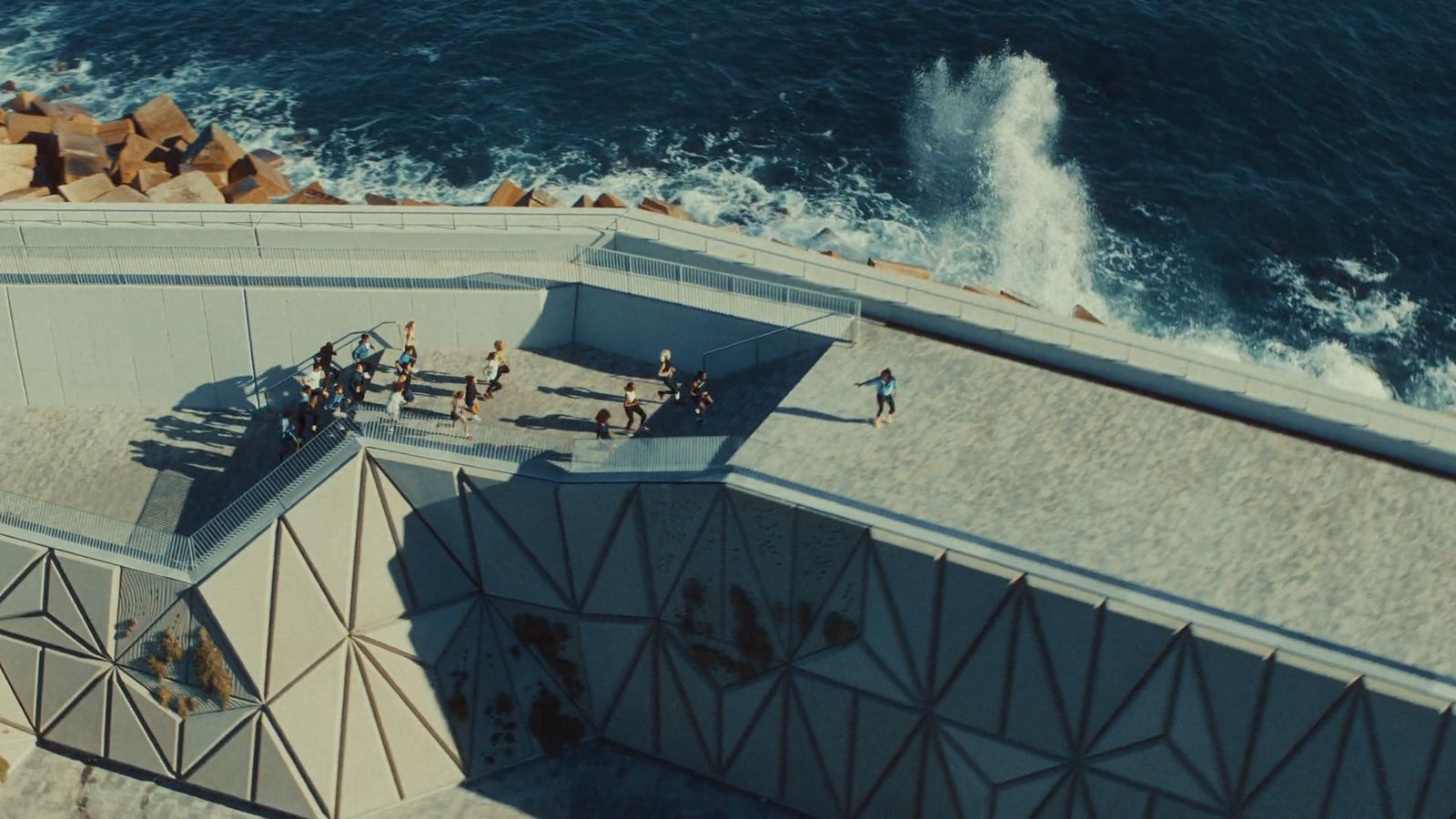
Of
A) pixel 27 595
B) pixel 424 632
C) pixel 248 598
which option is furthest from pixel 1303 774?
pixel 27 595

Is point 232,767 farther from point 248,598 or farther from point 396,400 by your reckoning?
point 396,400

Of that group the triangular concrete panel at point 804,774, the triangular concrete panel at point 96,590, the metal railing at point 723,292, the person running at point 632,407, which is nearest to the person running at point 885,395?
the metal railing at point 723,292

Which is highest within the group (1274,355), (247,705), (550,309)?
(550,309)

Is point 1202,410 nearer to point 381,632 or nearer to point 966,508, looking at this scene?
point 966,508

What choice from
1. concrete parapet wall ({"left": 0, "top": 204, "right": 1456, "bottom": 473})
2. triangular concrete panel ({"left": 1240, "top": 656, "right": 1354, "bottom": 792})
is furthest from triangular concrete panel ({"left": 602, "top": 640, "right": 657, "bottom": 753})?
triangular concrete panel ({"left": 1240, "top": 656, "right": 1354, "bottom": 792})

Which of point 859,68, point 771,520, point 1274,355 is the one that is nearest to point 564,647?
point 771,520

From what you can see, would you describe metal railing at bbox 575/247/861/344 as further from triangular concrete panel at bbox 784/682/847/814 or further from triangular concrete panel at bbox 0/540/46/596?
triangular concrete panel at bbox 0/540/46/596
